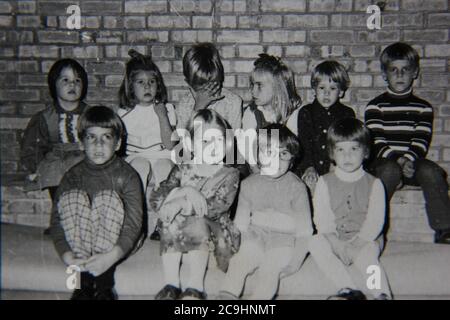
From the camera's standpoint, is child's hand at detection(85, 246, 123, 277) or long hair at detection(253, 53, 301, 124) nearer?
child's hand at detection(85, 246, 123, 277)

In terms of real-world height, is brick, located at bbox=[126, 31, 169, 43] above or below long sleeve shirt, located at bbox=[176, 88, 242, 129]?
above

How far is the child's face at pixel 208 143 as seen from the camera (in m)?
2.60

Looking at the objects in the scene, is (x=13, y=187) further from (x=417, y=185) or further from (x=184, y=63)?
(x=417, y=185)

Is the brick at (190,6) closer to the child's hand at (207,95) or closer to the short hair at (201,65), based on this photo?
the short hair at (201,65)

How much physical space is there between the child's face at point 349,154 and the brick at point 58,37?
6.28ft

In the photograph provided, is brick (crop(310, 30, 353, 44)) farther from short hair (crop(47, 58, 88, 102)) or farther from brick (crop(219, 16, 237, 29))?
short hair (crop(47, 58, 88, 102))

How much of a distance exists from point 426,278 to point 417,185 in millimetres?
666

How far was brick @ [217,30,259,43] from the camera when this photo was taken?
3.18 meters

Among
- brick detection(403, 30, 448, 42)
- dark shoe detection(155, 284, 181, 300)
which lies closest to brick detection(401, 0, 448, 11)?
brick detection(403, 30, 448, 42)

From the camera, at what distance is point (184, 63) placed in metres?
3.15

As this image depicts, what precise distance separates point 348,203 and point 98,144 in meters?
1.44

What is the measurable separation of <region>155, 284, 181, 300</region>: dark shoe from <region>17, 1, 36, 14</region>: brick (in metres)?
2.11
